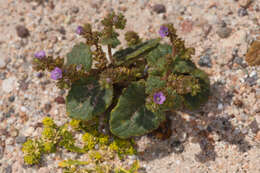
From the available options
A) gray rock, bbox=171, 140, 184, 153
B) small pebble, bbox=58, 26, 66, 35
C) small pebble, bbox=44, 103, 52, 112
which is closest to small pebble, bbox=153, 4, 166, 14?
small pebble, bbox=58, 26, 66, 35

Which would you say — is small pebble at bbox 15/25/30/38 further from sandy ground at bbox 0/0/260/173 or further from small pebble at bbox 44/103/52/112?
small pebble at bbox 44/103/52/112

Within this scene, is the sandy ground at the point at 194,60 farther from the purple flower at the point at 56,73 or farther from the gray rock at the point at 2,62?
the purple flower at the point at 56,73

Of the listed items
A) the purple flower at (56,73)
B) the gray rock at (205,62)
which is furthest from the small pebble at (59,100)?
the gray rock at (205,62)

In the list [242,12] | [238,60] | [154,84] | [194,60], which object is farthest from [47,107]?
[242,12]

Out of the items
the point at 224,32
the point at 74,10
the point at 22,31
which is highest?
the point at 74,10

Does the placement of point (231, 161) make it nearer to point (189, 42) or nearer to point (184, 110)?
point (184, 110)

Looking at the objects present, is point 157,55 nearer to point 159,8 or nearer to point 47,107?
point 159,8
